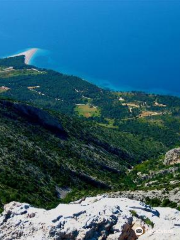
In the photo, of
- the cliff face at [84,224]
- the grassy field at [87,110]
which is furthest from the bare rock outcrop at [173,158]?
the grassy field at [87,110]

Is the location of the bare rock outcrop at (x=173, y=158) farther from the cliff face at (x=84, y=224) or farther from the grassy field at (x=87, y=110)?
the grassy field at (x=87, y=110)

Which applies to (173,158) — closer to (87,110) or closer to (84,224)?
(84,224)

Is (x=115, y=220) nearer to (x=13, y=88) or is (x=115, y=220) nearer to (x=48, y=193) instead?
(x=48, y=193)

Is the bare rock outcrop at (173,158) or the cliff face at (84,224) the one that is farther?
the bare rock outcrop at (173,158)

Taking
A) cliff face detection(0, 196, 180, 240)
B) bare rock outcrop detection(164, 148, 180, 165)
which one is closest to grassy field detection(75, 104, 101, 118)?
bare rock outcrop detection(164, 148, 180, 165)

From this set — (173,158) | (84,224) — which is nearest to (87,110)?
(173,158)

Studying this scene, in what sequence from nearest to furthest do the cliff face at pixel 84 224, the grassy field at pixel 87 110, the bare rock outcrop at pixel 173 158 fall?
the cliff face at pixel 84 224
the bare rock outcrop at pixel 173 158
the grassy field at pixel 87 110

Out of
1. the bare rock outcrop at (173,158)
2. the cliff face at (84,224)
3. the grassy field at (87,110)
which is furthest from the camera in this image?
the grassy field at (87,110)
